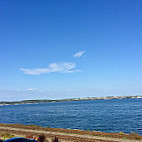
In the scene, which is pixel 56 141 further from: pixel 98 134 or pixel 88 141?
pixel 98 134

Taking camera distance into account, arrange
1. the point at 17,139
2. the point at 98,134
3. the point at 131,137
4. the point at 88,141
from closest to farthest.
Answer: the point at 17,139 < the point at 88,141 < the point at 131,137 < the point at 98,134

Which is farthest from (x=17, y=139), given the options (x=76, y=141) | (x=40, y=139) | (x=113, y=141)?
(x=113, y=141)

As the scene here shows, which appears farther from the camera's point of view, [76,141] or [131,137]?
[131,137]

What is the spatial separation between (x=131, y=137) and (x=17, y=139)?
54.6 feet

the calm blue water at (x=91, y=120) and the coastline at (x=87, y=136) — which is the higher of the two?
the coastline at (x=87, y=136)

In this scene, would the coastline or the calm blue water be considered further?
the calm blue water

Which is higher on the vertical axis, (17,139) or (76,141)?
(17,139)

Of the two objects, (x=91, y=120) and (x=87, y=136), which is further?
(x=91, y=120)

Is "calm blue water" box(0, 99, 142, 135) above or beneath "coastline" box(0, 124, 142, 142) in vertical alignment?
beneath

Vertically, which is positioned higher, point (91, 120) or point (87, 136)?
point (87, 136)

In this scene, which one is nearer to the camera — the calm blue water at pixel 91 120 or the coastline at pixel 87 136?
the coastline at pixel 87 136

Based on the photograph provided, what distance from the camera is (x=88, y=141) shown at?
2120 cm

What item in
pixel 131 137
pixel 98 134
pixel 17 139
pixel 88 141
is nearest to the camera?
pixel 17 139

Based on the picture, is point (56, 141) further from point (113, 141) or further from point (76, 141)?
point (113, 141)
